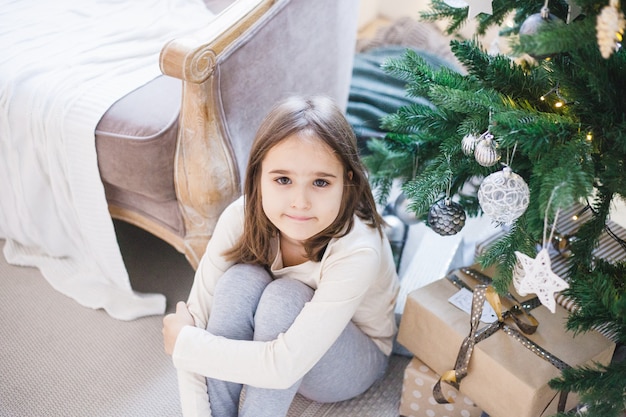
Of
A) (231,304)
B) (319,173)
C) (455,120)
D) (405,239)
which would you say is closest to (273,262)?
(231,304)

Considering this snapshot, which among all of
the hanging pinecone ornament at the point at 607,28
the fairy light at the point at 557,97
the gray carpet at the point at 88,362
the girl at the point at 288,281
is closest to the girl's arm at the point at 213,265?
the girl at the point at 288,281

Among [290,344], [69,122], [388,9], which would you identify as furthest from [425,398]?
[388,9]

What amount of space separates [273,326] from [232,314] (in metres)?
0.08

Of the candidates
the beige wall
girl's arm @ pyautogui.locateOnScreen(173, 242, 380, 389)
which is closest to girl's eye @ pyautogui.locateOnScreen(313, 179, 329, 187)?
girl's arm @ pyautogui.locateOnScreen(173, 242, 380, 389)

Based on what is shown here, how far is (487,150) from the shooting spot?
0.81 meters

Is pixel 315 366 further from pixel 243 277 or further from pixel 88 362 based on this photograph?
pixel 88 362

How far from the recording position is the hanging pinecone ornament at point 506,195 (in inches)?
30.9

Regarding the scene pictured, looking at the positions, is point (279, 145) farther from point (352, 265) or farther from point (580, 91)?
point (580, 91)

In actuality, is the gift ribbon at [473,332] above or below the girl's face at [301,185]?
below

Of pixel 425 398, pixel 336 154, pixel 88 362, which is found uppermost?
pixel 336 154

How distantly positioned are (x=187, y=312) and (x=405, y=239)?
68 centimetres

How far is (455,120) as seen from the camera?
38.7 inches

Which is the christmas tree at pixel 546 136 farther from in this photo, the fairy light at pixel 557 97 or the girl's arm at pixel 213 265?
the girl's arm at pixel 213 265

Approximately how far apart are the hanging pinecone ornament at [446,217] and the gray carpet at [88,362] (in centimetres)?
44
